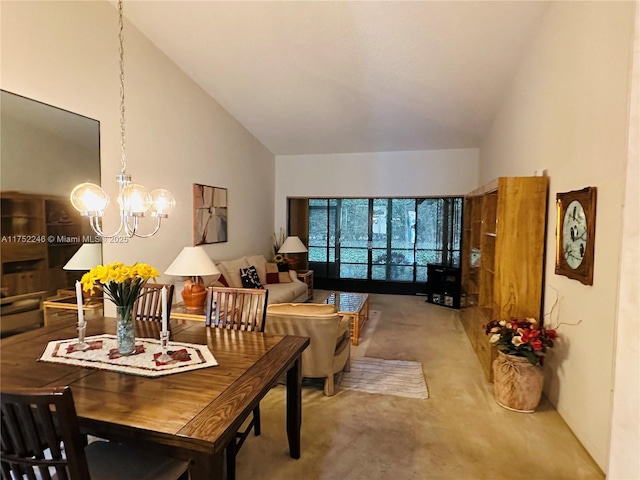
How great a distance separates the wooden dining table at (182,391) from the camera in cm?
120

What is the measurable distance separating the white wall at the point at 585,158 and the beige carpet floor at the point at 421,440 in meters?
0.26

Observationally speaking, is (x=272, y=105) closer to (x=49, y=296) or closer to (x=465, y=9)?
(x=465, y=9)

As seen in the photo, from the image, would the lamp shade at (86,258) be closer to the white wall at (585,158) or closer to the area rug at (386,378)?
the area rug at (386,378)

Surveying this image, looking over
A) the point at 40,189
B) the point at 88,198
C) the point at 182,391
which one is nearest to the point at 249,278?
the point at 40,189

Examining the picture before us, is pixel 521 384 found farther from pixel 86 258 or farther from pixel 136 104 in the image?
pixel 136 104

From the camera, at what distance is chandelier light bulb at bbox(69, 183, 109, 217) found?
1.98 meters

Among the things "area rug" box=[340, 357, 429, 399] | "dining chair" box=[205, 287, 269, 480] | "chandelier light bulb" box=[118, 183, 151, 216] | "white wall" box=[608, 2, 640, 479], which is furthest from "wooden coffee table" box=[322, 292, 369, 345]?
"white wall" box=[608, 2, 640, 479]

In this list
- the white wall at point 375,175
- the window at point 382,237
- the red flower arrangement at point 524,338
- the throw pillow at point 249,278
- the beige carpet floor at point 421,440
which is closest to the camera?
the beige carpet floor at point 421,440

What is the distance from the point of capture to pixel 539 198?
303 centimetres

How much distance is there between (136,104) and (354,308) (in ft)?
10.8

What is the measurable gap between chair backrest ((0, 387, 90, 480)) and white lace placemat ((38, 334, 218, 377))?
0.47 meters

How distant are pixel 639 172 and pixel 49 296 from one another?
352cm

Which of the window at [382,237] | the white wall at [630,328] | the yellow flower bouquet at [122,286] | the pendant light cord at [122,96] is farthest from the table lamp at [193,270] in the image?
the window at [382,237]

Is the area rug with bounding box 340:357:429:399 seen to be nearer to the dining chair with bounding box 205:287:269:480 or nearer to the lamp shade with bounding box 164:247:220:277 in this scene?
the dining chair with bounding box 205:287:269:480
